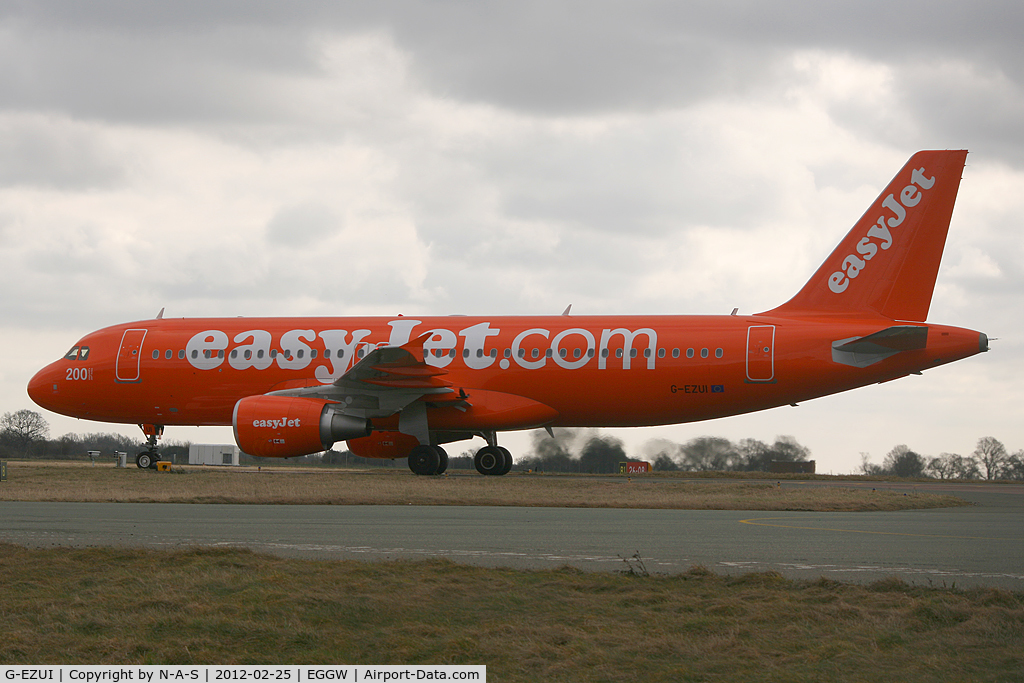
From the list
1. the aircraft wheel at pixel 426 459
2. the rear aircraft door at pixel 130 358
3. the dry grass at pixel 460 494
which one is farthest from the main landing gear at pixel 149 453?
the aircraft wheel at pixel 426 459

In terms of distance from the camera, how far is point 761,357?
88.0ft

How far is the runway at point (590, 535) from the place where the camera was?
9.22 meters

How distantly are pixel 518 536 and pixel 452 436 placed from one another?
58.6 feet

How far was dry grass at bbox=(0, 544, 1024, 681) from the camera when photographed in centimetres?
553

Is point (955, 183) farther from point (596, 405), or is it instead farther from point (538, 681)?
point (538, 681)

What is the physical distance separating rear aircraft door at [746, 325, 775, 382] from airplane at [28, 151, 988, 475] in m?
0.04

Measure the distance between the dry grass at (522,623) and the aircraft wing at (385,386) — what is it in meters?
17.7

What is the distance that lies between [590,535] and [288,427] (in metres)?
15.8

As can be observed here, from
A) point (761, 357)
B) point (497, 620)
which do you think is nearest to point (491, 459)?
point (761, 357)

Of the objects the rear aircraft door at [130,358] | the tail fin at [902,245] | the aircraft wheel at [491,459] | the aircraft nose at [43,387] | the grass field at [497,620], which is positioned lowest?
the grass field at [497,620]

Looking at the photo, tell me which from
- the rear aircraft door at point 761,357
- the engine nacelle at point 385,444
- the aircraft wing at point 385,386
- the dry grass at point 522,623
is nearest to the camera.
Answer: the dry grass at point 522,623

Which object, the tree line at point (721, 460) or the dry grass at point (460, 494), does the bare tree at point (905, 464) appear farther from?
the dry grass at point (460, 494)

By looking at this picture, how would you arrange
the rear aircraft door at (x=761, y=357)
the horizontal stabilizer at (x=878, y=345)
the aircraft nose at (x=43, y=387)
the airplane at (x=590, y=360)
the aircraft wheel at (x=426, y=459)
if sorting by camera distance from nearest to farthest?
the horizontal stabilizer at (x=878, y=345)
the airplane at (x=590, y=360)
the rear aircraft door at (x=761, y=357)
the aircraft wheel at (x=426, y=459)
the aircraft nose at (x=43, y=387)

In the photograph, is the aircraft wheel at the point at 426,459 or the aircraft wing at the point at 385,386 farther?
the aircraft wheel at the point at 426,459
